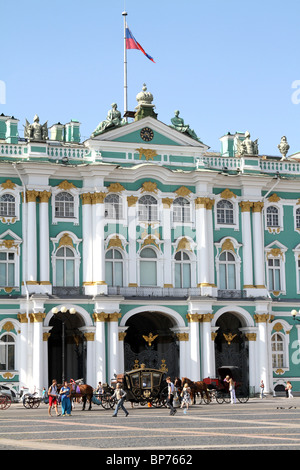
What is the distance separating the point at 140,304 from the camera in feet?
212

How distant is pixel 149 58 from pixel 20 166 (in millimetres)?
13003

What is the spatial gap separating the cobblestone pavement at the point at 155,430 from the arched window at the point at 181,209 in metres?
→ 21.3

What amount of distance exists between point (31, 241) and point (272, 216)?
60.3ft

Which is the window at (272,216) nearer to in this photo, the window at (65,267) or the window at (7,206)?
the window at (65,267)

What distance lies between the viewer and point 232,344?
69.6 metres

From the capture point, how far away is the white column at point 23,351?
61.7 meters

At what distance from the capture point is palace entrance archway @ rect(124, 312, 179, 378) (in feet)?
214

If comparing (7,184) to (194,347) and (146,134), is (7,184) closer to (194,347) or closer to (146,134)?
(146,134)

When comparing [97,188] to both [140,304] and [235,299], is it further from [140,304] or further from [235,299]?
[235,299]

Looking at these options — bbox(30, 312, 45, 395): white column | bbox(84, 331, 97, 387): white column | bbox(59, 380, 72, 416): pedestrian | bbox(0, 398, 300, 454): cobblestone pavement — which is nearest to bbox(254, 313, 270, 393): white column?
bbox(84, 331, 97, 387): white column

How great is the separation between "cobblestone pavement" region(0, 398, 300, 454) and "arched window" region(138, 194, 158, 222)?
2064 centimetres

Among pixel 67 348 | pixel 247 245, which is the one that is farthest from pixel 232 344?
pixel 67 348
